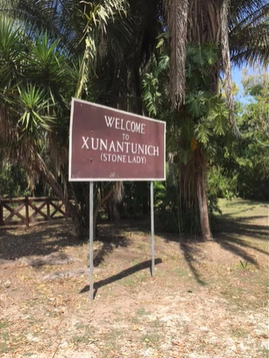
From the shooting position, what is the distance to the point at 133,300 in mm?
5000

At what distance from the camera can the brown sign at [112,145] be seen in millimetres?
4730

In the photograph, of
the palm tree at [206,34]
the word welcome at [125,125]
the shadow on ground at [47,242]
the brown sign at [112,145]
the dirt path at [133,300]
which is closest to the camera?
the dirt path at [133,300]

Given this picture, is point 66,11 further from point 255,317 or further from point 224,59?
point 255,317

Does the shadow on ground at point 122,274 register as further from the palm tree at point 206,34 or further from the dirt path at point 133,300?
the palm tree at point 206,34

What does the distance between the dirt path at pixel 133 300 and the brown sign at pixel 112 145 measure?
1.78 metres

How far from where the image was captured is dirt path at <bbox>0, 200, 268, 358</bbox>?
148 inches

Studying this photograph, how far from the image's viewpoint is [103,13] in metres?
6.23

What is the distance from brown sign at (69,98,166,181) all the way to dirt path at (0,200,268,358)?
1780mm

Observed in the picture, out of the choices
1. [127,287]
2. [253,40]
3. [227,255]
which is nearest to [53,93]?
[127,287]

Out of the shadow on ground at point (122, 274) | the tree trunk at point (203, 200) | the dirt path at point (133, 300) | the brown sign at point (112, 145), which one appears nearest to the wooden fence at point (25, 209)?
the dirt path at point (133, 300)

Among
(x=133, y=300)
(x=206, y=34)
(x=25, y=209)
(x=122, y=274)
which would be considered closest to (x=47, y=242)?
(x=122, y=274)

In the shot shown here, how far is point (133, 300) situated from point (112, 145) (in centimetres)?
232

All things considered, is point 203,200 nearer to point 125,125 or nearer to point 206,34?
point 125,125

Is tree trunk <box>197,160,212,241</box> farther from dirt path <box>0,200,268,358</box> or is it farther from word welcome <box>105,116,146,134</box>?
word welcome <box>105,116,146,134</box>
